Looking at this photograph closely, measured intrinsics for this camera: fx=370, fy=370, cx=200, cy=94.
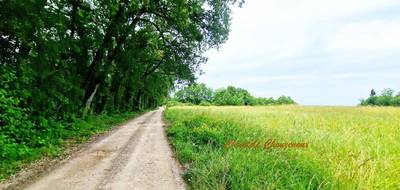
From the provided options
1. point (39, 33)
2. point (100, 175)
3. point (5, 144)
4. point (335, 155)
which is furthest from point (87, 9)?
point (335, 155)

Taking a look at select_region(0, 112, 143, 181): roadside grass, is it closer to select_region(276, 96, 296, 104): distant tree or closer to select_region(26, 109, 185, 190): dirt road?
select_region(26, 109, 185, 190): dirt road

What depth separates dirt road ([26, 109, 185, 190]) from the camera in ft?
25.4

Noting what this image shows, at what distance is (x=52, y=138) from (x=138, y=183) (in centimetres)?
890

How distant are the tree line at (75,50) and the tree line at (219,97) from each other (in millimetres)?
119902

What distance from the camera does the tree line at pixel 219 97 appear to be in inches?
6230

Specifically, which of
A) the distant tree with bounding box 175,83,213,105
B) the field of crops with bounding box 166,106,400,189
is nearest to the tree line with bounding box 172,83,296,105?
the distant tree with bounding box 175,83,213,105

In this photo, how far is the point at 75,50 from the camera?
64.8 ft

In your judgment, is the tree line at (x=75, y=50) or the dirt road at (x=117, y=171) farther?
the tree line at (x=75, y=50)

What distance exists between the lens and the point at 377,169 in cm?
646

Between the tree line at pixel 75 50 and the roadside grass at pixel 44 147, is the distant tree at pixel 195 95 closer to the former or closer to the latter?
the tree line at pixel 75 50

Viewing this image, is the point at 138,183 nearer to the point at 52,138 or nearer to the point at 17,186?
the point at 17,186

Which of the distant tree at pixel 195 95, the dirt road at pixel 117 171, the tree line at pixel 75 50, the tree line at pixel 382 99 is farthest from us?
the distant tree at pixel 195 95

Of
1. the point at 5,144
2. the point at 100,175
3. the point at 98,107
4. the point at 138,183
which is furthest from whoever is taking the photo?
the point at 98,107

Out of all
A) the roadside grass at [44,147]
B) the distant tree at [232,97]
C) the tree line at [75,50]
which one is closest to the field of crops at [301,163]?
the roadside grass at [44,147]
